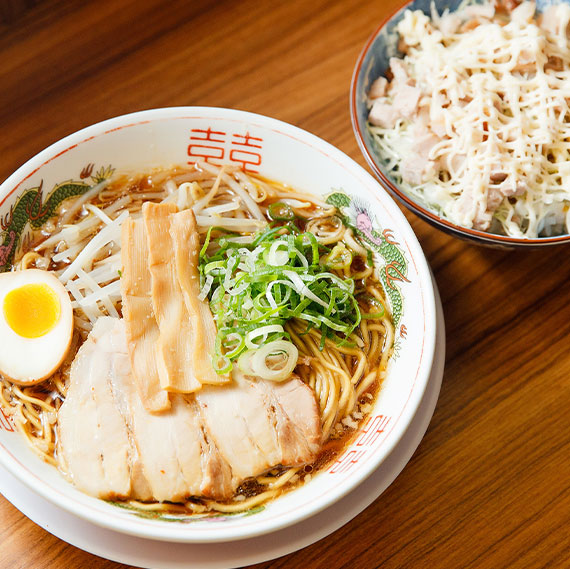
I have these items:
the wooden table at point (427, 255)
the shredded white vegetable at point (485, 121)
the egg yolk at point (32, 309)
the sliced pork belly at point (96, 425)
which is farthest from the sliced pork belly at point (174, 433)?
the shredded white vegetable at point (485, 121)

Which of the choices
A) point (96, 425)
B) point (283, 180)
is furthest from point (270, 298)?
point (96, 425)

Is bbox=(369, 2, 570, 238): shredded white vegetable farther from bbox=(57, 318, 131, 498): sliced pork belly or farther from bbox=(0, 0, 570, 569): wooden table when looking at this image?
bbox=(57, 318, 131, 498): sliced pork belly

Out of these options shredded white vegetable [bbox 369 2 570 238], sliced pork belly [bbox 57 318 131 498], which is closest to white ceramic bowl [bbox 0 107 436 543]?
sliced pork belly [bbox 57 318 131 498]

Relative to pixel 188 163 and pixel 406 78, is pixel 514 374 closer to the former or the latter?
pixel 406 78

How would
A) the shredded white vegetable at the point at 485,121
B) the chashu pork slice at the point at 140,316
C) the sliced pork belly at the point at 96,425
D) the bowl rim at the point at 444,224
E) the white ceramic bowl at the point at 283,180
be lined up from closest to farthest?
the white ceramic bowl at the point at 283,180, the sliced pork belly at the point at 96,425, the chashu pork slice at the point at 140,316, the bowl rim at the point at 444,224, the shredded white vegetable at the point at 485,121

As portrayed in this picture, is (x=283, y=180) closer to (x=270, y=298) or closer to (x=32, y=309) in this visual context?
(x=270, y=298)

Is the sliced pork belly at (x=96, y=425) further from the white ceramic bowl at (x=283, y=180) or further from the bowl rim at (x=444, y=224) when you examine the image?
the bowl rim at (x=444, y=224)

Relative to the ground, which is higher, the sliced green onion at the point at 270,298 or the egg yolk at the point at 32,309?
the egg yolk at the point at 32,309
